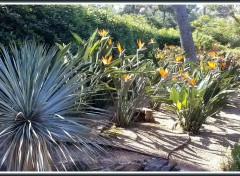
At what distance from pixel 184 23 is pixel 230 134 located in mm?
2843

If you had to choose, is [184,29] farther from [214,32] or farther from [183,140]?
[214,32]

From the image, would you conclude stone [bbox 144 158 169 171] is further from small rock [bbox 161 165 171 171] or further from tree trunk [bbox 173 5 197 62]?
tree trunk [bbox 173 5 197 62]

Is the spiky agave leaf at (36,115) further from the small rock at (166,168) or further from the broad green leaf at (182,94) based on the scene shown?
the broad green leaf at (182,94)

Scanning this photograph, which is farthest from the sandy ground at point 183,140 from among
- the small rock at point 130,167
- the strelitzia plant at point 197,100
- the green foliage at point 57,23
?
the green foliage at point 57,23

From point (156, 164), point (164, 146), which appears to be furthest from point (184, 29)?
point (156, 164)

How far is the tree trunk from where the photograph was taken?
5.83 meters

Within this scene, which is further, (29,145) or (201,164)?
(201,164)

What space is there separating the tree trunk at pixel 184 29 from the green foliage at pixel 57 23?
0.84 m

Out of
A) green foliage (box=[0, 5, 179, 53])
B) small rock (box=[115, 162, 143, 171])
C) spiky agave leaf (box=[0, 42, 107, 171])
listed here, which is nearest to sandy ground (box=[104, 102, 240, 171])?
small rock (box=[115, 162, 143, 171])

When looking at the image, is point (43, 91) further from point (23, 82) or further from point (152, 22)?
point (152, 22)

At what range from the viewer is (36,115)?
6.65ft

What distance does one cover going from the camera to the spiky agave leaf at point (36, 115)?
1.94 meters

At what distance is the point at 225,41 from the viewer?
923 cm

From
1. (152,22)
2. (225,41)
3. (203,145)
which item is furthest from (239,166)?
(225,41)
